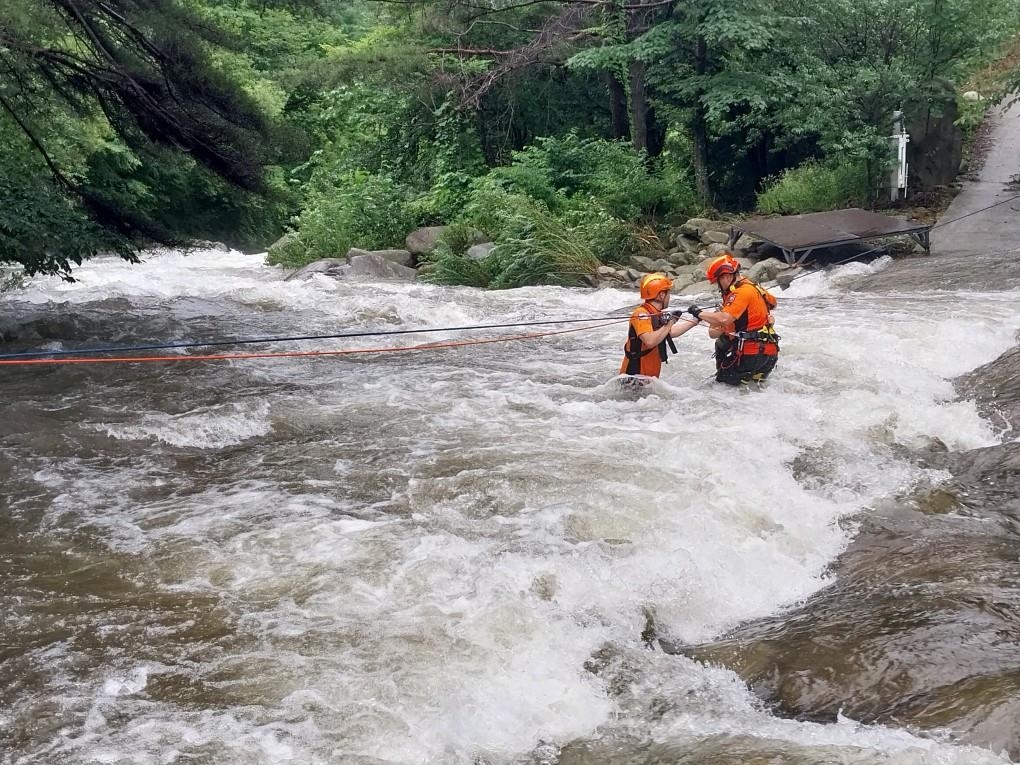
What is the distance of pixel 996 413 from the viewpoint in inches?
282

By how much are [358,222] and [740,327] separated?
1315 cm

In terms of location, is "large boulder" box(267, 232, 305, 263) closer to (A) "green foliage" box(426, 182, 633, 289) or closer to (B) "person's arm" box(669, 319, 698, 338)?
(A) "green foliage" box(426, 182, 633, 289)

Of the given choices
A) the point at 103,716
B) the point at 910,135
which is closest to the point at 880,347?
the point at 103,716

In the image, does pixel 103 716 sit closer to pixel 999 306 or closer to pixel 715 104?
pixel 999 306

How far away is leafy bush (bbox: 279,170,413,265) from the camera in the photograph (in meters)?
19.3

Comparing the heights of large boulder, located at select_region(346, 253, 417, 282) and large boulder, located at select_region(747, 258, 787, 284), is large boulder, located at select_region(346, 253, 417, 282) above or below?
above

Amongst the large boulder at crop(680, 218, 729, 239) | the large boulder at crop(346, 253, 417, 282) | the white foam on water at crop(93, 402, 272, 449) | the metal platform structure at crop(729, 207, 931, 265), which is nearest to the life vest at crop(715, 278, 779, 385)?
the white foam on water at crop(93, 402, 272, 449)

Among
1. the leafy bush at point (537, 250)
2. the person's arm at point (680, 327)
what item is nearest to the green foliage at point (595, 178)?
the leafy bush at point (537, 250)

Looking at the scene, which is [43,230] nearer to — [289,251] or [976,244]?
[289,251]

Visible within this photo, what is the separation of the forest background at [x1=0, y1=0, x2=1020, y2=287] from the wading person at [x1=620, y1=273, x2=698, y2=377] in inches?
184

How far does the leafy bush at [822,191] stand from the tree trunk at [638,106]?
9.84 feet

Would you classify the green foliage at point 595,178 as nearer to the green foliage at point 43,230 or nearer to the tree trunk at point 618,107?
the tree trunk at point 618,107

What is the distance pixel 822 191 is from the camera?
16422mm

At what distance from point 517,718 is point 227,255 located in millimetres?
23030
